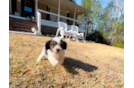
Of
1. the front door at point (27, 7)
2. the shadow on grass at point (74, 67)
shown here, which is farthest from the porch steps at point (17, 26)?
the shadow on grass at point (74, 67)

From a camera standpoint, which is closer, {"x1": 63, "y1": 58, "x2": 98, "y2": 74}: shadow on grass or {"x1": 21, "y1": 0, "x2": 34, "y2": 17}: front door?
{"x1": 63, "y1": 58, "x2": 98, "y2": 74}: shadow on grass

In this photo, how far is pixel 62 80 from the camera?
1.85m

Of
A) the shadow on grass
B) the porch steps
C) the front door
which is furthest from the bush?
the shadow on grass

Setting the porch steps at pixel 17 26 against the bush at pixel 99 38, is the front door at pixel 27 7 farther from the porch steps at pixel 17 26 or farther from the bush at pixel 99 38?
the bush at pixel 99 38

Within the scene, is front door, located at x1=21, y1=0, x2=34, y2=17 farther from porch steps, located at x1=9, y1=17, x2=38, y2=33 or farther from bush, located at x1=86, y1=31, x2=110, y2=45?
bush, located at x1=86, y1=31, x2=110, y2=45

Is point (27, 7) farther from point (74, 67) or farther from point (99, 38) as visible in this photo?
point (74, 67)

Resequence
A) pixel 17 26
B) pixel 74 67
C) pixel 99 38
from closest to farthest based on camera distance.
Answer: pixel 74 67 → pixel 17 26 → pixel 99 38

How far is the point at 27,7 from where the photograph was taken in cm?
1212

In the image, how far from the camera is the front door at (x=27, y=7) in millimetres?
11751

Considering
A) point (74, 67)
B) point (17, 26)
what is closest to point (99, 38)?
point (17, 26)

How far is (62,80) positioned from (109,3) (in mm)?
20227

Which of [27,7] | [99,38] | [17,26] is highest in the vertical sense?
[27,7]

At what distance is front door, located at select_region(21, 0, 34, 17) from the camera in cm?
1175
